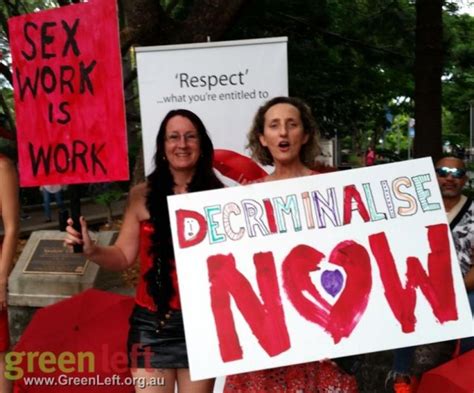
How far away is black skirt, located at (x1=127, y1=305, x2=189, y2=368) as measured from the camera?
7.26 ft

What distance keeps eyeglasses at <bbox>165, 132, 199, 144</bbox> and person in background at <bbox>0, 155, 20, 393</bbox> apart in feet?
2.54

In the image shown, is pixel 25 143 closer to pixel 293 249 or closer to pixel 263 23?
pixel 293 249

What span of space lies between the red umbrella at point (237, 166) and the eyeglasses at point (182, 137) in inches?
59.9

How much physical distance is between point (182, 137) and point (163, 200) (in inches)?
9.7

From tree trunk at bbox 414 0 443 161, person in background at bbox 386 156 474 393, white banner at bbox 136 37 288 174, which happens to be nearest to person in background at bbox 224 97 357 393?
person in background at bbox 386 156 474 393

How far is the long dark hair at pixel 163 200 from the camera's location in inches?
87.0

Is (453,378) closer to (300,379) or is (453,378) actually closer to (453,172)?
(300,379)

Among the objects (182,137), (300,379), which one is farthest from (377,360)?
(182,137)

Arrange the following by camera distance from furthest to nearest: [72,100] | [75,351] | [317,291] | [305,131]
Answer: [75,351], [72,100], [305,131], [317,291]

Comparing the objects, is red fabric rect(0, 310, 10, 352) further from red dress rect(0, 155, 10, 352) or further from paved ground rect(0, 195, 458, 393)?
paved ground rect(0, 195, 458, 393)

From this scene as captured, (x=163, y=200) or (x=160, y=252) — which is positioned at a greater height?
(x=163, y=200)

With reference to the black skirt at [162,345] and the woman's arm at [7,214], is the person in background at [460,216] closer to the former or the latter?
the black skirt at [162,345]

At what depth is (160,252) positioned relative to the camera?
2.22m

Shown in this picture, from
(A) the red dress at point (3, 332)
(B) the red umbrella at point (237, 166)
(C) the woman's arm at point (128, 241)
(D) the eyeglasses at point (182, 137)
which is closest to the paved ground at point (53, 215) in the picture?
(B) the red umbrella at point (237, 166)
